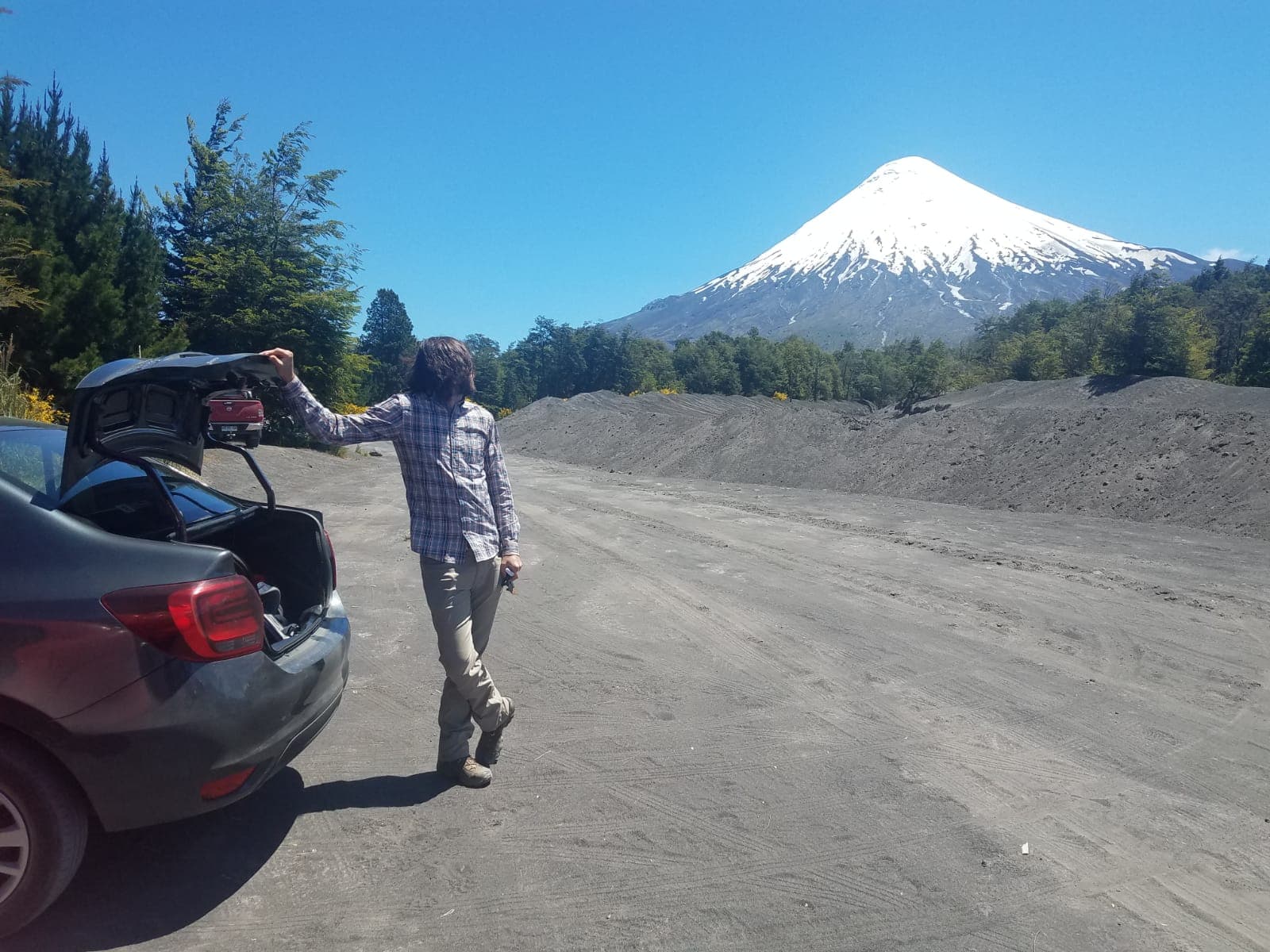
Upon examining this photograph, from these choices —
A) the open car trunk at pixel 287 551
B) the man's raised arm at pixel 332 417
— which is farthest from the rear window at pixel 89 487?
the man's raised arm at pixel 332 417

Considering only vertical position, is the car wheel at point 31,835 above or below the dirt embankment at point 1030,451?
below

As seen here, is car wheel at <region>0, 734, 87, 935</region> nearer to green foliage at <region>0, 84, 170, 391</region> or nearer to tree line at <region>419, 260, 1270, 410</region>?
green foliage at <region>0, 84, 170, 391</region>

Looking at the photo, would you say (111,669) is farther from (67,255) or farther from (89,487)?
(67,255)

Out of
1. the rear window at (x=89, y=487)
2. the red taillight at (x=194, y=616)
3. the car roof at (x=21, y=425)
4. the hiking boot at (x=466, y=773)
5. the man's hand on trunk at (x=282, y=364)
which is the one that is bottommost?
the hiking boot at (x=466, y=773)

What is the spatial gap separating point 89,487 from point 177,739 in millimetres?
1072

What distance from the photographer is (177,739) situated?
250cm

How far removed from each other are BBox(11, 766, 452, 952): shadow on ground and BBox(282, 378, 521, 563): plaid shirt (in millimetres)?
1109

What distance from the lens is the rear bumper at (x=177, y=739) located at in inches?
95.9

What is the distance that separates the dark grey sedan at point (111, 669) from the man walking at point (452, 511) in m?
0.61

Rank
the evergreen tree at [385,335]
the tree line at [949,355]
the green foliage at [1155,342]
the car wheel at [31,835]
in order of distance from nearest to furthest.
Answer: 1. the car wheel at [31,835]
2. the green foliage at [1155,342]
3. the tree line at [949,355]
4. the evergreen tree at [385,335]

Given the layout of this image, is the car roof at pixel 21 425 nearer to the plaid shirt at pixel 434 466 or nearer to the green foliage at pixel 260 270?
the plaid shirt at pixel 434 466

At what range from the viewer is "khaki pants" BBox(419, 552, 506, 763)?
345cm

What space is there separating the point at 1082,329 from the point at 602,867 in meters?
40.6

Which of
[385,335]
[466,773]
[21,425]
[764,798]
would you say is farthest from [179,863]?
[385,335]
